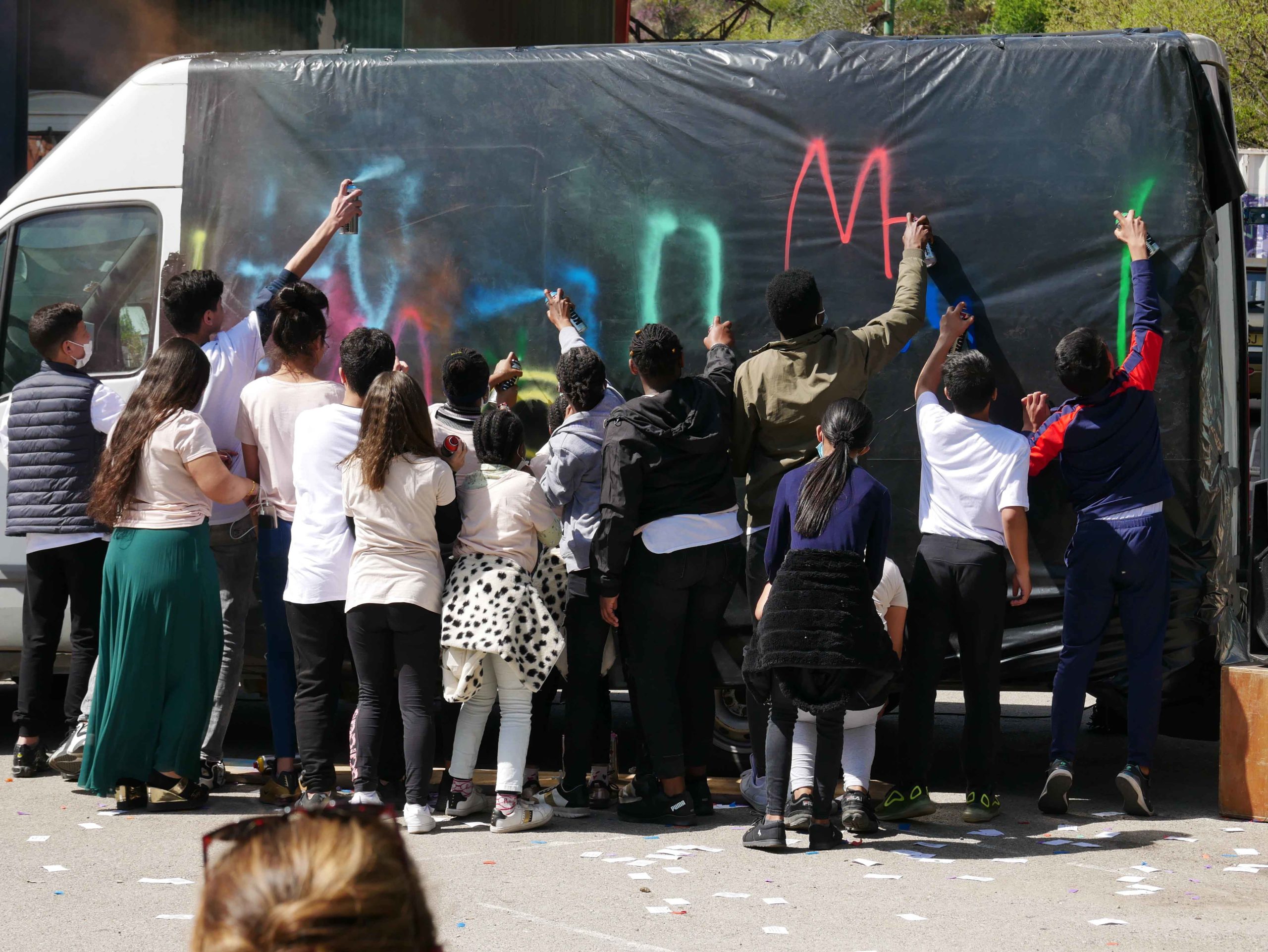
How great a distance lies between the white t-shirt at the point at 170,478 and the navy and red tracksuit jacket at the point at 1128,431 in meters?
3.51

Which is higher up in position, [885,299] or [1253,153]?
[1253,153]

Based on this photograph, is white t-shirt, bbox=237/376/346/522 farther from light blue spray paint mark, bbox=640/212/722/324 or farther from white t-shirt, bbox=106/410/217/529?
light blue spray paint mark, bbox=640/212/722/324

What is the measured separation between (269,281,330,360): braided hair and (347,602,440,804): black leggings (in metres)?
1.18

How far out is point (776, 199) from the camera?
6.00m

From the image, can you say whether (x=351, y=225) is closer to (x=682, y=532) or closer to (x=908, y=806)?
(x=682, y=532)

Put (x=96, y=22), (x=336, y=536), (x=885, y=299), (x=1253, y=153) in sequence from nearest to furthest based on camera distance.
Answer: (x=336, y=536)
(x=885, y=299)
(x=96, y=22)
(x=1253, y=153)

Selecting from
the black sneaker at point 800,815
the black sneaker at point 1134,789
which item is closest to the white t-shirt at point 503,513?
the black sneaker at point 800,815

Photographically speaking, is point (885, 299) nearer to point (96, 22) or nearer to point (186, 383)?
point (186, 383)

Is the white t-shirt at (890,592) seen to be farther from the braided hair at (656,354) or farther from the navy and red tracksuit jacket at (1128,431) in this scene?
the braided hair at (656,354)

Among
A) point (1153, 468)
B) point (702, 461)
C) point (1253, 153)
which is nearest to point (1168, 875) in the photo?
point (1153, 468)

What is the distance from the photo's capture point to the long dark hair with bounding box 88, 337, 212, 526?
5473mm

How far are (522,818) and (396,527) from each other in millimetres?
1247

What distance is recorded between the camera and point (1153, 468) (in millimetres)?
5617

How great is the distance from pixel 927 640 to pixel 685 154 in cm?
234
